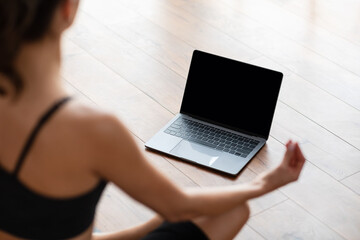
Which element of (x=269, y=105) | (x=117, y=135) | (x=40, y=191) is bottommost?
(x=269, y=105)

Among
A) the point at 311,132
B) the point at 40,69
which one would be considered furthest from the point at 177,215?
the point at 311,132

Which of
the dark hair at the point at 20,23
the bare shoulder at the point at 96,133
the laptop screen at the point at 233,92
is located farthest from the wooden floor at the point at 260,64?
the dark hair at the point at 20,23

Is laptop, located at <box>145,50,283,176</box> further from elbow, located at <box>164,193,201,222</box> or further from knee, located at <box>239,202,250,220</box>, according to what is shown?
elbow, located at <box>164,193,201,222</box>

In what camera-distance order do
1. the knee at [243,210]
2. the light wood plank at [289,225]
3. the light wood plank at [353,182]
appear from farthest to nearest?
1. the light wood plank at [353,182]
2. the light wood plank at [289,225]
3. the knee at [243,210]

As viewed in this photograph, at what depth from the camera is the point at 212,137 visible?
7.25 feet

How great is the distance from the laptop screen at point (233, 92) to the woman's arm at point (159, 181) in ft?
2.49

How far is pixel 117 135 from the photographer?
1.10m

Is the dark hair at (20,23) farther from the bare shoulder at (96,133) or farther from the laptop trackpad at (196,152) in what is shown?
the laptop trackpad at (196,152)

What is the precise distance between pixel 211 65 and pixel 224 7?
1.13 metres

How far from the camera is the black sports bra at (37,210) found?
1.14 m

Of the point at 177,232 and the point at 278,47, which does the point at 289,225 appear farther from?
the point at 278,47

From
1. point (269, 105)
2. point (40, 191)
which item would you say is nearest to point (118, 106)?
point (269, 105)

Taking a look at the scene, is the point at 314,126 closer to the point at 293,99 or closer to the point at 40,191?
the point at 293,99

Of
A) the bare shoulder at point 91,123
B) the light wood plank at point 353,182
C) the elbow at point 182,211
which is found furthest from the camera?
the light wood plank at point 353,182
